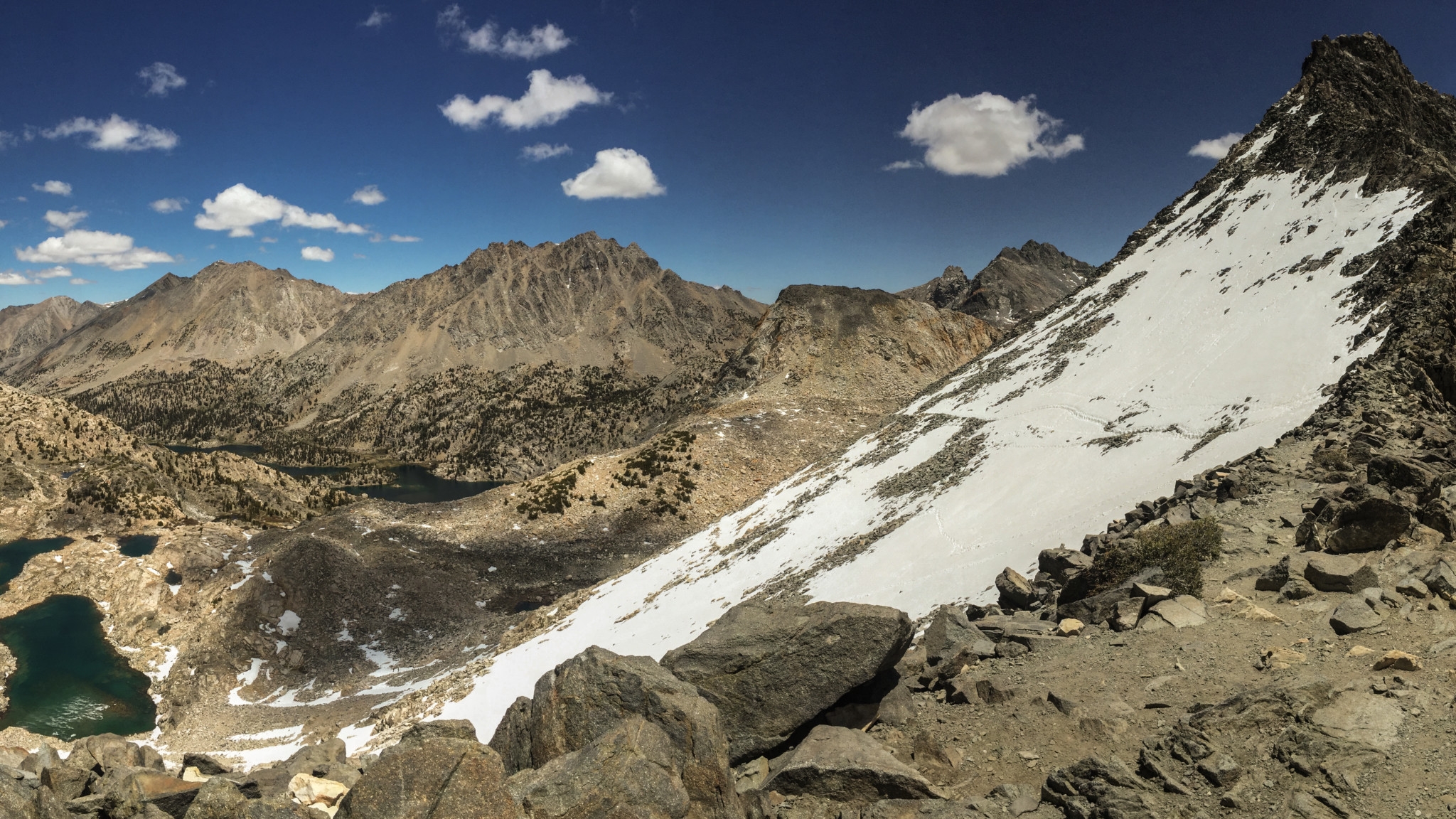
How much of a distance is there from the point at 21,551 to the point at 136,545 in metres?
10.3

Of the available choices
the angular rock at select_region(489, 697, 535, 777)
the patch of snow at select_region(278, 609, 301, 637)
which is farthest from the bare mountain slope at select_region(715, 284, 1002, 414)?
the angular rock at select_region(489, 697, 535, 777)

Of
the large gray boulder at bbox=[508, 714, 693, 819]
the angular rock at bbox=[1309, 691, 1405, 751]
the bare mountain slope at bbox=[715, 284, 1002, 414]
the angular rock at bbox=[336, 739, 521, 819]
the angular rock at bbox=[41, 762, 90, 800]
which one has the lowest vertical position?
the angular rock at bbox=[1309, 691, 1405, 751]

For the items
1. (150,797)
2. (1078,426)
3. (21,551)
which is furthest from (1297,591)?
(21,551)

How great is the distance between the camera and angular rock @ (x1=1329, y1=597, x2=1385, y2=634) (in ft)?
26.4

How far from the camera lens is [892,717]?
A: 31.5 ft

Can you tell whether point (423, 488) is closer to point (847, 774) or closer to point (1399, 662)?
point (847, 774)

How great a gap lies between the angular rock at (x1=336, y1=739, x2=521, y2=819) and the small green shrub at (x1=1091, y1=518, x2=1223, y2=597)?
9980 millimetres

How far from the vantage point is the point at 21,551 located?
5975 cm

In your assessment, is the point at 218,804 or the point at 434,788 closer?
the point at 434,788

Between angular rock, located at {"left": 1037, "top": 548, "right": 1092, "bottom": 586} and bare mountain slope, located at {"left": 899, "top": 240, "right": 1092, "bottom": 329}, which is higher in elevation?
bare mountain slope, located at {"left": 899, "top": 240, "right": 1092, "bottom": 329}

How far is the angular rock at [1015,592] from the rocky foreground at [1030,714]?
2.00 ft

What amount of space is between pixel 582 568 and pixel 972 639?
143 feet

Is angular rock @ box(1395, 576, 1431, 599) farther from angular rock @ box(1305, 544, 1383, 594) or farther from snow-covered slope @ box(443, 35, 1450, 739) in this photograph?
snow-covered slope @ box(443, 35, 1450, 739)

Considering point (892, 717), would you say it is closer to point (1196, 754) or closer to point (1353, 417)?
point (1196, 754)
